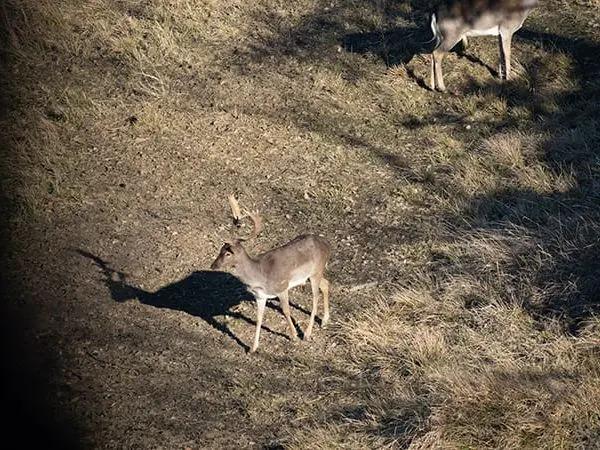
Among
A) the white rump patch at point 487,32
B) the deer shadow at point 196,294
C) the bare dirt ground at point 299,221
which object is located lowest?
the deer shadow at point 196,294

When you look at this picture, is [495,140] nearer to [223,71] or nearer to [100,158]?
[223,71]

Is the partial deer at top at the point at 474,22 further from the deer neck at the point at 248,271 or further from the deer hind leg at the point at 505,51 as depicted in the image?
the deer neck at the point at 248,271

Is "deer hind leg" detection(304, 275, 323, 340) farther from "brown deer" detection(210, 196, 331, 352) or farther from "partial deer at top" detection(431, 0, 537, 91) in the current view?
"partial deer at top" detection(431, 0, 537, 91)

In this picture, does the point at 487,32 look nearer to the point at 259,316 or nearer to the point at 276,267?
the point at 276,267

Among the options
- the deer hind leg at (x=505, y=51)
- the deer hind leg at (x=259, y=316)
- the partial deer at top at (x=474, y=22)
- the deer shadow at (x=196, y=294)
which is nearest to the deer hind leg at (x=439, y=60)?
the partial deer at top at (x=474, y=22)

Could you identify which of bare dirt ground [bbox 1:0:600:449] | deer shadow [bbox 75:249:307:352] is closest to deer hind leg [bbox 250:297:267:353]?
bare dirt ground [bbox 1:0:600:449]

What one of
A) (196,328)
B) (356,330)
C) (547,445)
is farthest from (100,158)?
(547,445)
